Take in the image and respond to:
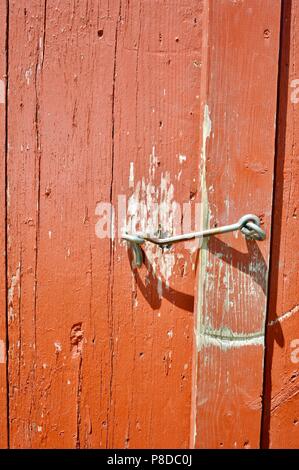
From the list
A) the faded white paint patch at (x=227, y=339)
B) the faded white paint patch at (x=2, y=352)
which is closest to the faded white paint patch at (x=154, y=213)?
the faded white paint patch at (x=227, y=339)

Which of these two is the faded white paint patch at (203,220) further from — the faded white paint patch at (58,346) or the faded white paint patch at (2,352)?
the faded white paint patch at (2,352)

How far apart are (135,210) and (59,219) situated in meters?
0.16

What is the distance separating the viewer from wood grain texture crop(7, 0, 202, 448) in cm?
89

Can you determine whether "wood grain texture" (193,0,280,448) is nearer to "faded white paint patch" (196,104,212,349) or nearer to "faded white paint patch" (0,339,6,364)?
"faded white paint patch" (196,104,212,349)

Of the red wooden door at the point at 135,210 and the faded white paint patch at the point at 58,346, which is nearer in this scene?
the red wooden door at the point at 135,210

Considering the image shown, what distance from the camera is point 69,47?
2.95 ft

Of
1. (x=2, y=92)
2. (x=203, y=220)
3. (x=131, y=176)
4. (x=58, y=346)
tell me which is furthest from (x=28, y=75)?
(x=58, y=346)

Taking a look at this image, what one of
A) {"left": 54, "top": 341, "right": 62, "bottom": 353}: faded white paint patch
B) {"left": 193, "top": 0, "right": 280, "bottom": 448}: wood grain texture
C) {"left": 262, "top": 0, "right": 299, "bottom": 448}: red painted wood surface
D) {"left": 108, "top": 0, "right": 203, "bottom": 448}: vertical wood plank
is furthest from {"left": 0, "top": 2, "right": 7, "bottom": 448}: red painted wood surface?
{"left": 262, "top": 0, "right": 299, "bottom": 448}: red painted wood surface

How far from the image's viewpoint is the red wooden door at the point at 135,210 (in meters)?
0.87

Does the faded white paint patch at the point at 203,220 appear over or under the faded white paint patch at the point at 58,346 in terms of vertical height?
over

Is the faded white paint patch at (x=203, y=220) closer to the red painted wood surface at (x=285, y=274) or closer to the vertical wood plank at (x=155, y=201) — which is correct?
the vertical wood plank at (x=155, y=201)

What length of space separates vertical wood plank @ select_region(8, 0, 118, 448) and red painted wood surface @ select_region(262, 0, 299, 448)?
333 mm

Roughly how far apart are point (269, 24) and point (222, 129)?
0.68 ft

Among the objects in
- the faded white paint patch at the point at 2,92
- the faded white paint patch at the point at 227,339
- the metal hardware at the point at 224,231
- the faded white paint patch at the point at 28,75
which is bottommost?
the faded white paint patch at the point at 227,339
